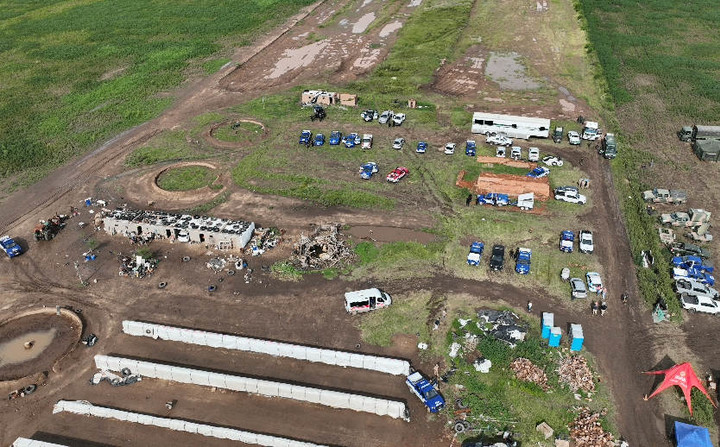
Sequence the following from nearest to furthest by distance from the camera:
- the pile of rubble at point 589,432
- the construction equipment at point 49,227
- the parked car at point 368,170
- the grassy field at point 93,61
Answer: the pile of rubble at point 589,432
the construction equipment at point 49,227
the parked car at point 368,170
the grassy field at point 93,61

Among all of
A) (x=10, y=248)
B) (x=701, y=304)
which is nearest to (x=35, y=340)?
(x=10, y=248)

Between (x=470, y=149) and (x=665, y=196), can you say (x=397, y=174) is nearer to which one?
(x=470, y=149)

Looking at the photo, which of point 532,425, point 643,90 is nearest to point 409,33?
point 643,90

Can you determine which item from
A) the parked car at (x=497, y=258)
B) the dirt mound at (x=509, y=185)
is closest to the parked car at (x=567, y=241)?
the parked car at (x=497, y=258)

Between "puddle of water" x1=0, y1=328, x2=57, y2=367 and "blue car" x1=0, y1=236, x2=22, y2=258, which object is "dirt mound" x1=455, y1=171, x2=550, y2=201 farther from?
"blue car" x1=0, y1=236, x2=22, y2=258

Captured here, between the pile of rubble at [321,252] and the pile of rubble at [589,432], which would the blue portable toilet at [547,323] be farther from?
the pile of rubble at [321,252]

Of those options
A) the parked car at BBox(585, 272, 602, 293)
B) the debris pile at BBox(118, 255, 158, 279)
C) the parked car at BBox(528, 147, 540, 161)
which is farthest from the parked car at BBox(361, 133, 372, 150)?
the parked car at BBox(585, 272, 602, 293)
